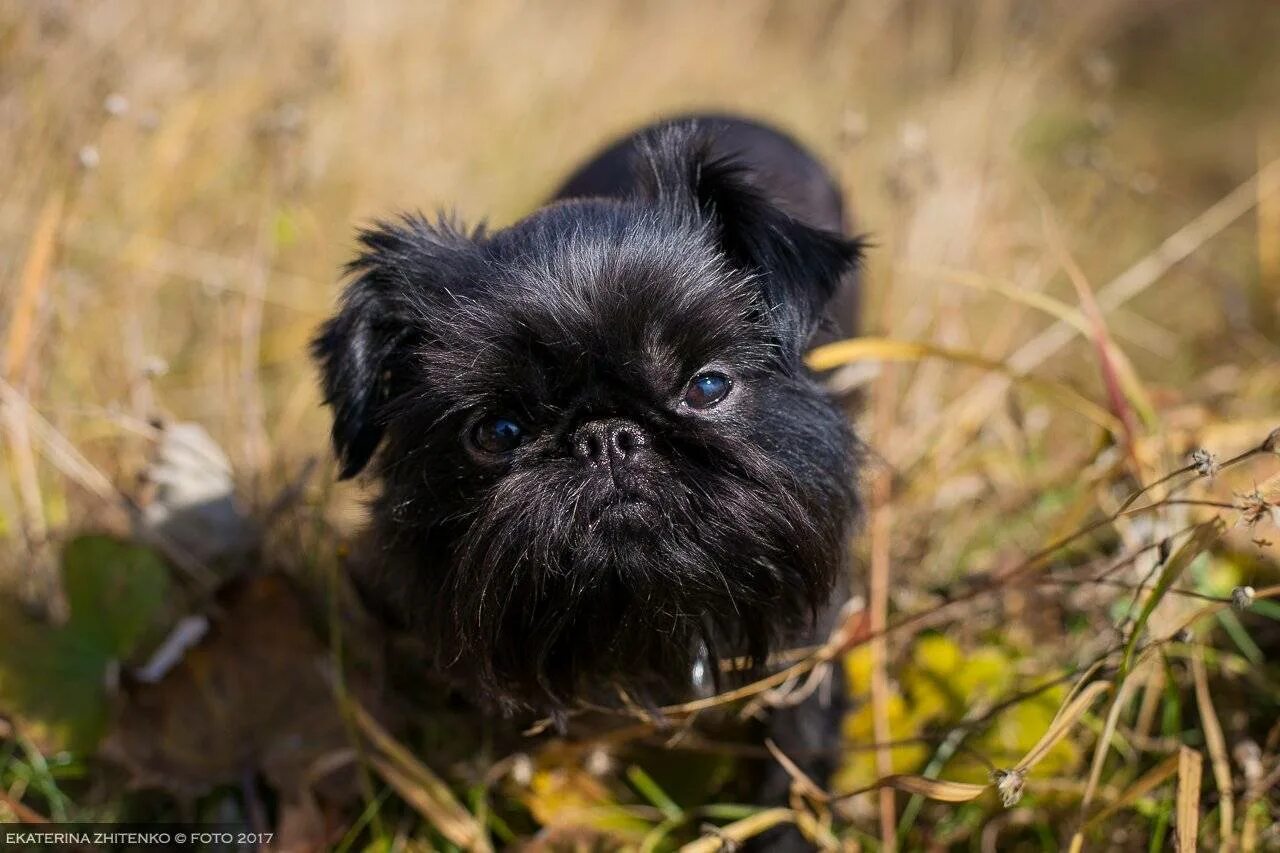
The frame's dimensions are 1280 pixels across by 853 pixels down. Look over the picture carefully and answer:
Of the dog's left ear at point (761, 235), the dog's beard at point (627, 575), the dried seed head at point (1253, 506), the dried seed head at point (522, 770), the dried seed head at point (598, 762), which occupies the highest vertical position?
the dog's left ear at point (761, 235)

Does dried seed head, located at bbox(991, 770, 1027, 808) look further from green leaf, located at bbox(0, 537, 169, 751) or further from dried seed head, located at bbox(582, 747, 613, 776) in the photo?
green leaf, located at bbox(0, 537, 169, 751)

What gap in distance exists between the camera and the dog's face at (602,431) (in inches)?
81.5

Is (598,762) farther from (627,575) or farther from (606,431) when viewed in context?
(606,431)

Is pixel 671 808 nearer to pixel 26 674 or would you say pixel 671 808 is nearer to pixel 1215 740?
pixel 1215 740

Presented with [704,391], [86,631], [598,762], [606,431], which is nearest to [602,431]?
[606,431]

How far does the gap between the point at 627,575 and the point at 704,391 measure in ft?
1.38

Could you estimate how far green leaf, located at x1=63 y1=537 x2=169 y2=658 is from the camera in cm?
297

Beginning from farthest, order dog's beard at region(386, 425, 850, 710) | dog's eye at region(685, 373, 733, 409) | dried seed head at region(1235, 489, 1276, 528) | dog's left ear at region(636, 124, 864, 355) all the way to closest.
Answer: dog's left ear at region(636, 124, 864, 355)
dog's eye at region(685, 373, 733, 409)
dog's beard at region(386, 425, 850, 710)
dried seed head at region(1235, 489, 1276, 528)

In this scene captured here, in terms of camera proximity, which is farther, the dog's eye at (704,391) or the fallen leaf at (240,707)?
the fallen leaf at (240,707)

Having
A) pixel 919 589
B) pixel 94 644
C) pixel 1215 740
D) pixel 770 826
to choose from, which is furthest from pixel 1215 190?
pixel 94 644

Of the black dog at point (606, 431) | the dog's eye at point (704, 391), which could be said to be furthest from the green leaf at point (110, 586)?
the dog's eye at point (704, 391)

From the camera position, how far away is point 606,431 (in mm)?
2082

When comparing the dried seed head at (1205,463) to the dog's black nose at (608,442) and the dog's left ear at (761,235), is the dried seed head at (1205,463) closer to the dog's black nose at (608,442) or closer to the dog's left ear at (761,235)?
the dog's left ear at (761,235)

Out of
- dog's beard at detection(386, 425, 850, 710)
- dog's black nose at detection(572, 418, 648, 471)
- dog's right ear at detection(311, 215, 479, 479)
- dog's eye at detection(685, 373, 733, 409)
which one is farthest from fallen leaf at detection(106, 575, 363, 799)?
dog's eye at detection(685, 373, 733, 409)
